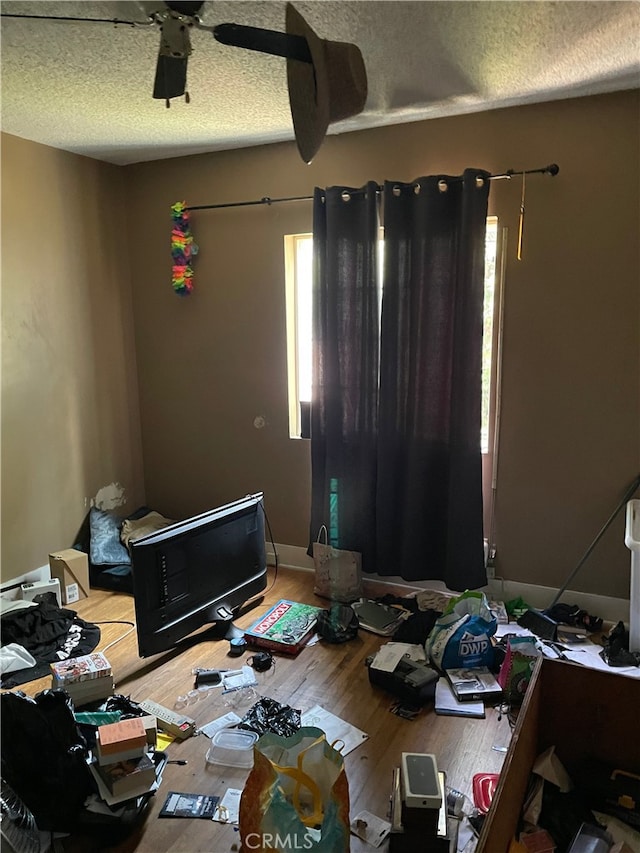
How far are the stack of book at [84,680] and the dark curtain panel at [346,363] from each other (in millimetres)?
1378

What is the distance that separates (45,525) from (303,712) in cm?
194

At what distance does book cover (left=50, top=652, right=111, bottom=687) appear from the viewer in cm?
233

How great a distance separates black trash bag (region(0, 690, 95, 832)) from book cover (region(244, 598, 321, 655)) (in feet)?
3.49

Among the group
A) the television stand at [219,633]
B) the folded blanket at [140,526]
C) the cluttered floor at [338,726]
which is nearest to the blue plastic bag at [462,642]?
the cluttered floor at [338,726]

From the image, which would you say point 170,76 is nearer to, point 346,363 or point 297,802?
point 346,363

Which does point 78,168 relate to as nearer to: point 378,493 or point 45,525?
point 45,525

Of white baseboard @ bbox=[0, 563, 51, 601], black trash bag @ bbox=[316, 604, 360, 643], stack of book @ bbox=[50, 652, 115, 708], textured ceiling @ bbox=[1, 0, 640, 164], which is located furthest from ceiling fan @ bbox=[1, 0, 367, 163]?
white baseboard @ bbox=[0, 563, 51, 601]

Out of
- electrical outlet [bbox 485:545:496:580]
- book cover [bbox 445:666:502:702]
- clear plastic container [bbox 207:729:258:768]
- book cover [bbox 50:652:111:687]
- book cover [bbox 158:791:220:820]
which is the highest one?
electrical outlet [bbox 485:545:496:580]

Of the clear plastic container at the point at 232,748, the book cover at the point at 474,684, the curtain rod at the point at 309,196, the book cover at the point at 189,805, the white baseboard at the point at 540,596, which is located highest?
the curtain rod at the point at 309,196

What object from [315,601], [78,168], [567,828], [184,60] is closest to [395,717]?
[567,828]

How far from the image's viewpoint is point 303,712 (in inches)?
93.2

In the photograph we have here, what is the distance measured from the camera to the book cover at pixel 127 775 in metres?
1.83

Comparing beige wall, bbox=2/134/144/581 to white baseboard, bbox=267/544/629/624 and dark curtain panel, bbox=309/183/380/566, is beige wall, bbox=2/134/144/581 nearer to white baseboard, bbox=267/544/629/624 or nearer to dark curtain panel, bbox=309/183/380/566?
dark curtain panel, bbox=309/183/380/566

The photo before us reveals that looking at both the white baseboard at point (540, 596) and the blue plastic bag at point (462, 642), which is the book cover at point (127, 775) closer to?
the blue plastic bag at point (462, 642)
